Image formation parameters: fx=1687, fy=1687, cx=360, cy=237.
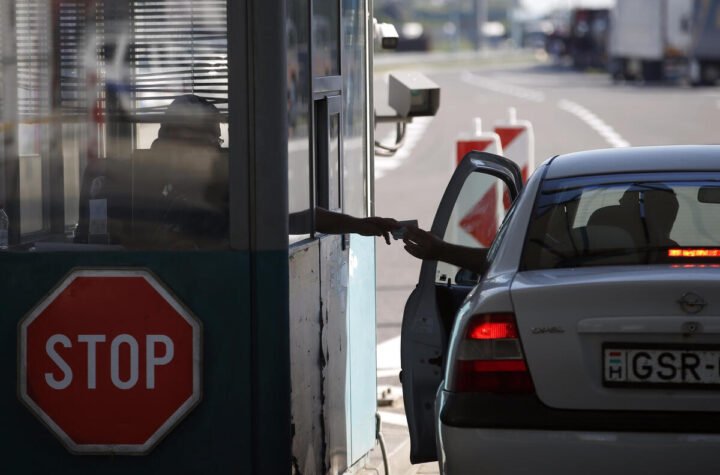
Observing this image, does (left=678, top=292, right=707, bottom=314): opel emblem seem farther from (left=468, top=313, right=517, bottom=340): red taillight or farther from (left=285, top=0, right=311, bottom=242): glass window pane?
(left=285, top=0, right=311, bottom=242): glass window pane

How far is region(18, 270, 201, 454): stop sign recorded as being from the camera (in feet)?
16.5

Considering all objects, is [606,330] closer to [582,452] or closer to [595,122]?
[582,452]

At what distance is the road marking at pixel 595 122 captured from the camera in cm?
2917

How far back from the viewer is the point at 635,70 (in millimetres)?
63344

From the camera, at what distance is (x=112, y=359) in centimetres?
505

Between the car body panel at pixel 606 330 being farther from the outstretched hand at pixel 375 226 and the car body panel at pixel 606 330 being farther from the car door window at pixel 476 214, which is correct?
the car door window at pixel 476 214

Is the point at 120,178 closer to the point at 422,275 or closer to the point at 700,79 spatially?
the point at 422,275

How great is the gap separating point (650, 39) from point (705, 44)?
665cm

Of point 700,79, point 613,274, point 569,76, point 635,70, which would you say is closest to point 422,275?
point 613,274

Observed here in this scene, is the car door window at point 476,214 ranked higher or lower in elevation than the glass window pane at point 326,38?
lower

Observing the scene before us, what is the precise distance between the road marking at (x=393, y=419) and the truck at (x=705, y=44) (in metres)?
42.2

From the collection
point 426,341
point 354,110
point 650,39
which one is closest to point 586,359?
point 426,341

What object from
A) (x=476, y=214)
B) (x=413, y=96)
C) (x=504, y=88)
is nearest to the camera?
(x=413, y=96)

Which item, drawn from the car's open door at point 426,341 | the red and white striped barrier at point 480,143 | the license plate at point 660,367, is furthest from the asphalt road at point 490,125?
the license plate at point 660,367
